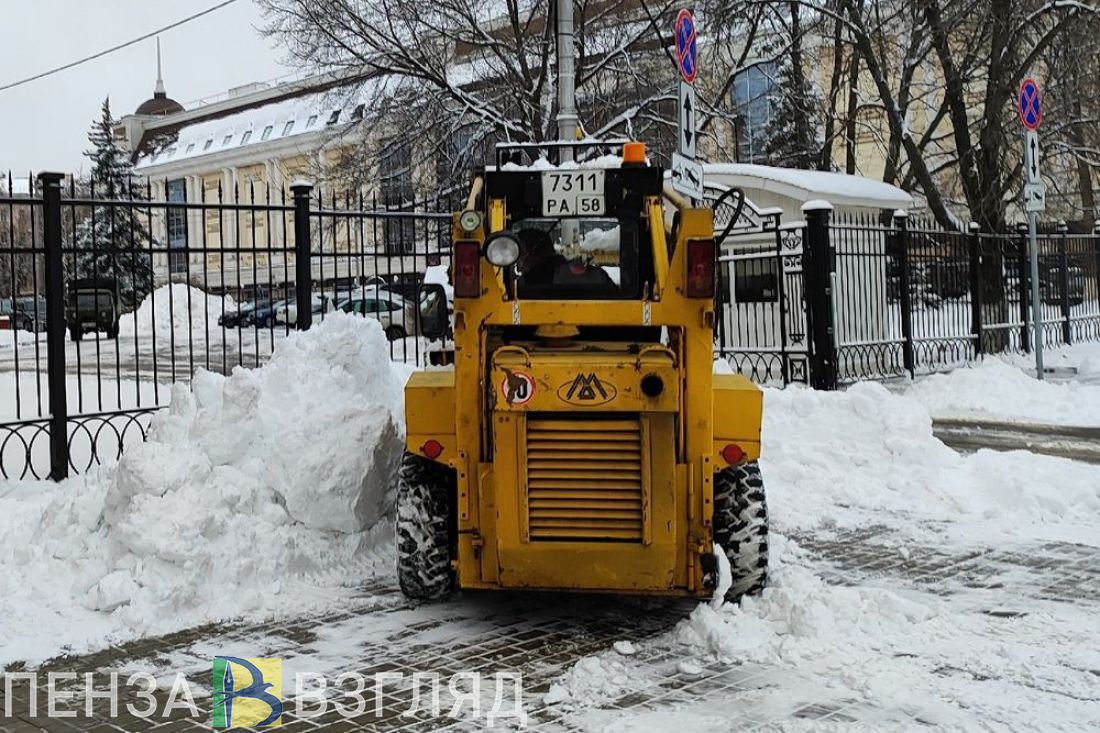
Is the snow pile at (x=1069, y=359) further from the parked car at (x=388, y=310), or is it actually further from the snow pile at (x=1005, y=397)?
the parked car at (x=388, y=310)

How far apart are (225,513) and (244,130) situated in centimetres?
6225

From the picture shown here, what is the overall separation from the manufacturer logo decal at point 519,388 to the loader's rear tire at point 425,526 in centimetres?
88

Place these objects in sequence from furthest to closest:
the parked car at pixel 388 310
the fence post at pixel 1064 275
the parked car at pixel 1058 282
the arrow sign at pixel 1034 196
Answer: the parked car at pixel 1058 282 → the fence post at pixel 1064 275 → the arrow sign at pixel 1034 196 → the parked car at pixel 388 310

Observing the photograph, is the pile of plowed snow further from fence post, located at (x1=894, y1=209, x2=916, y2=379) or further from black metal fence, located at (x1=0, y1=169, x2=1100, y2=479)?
fence post, located at (x1=894, y1=209, x2=916, y2=379)

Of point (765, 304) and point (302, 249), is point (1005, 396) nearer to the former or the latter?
point (765, 304)

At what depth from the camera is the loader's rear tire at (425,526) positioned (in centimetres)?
559

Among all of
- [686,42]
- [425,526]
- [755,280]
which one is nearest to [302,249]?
[686,42]

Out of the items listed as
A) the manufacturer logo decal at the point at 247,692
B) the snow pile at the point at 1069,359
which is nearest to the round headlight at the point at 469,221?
the manufacturer logo decal at the point at 247,692

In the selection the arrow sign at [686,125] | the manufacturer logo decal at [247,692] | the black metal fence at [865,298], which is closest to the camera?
the manufacturer logo decal at [247,692]

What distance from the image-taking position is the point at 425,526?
5578mm

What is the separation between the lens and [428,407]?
217 inches

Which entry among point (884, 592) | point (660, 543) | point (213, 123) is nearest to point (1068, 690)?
point (884, 592)

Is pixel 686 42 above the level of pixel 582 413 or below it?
above

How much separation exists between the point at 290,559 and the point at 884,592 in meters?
3.32
